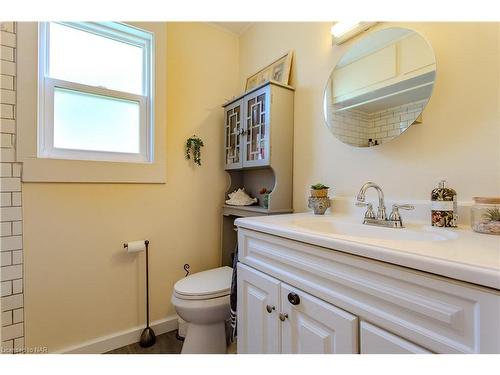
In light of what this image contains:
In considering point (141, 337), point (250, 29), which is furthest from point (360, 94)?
point (141, 337)

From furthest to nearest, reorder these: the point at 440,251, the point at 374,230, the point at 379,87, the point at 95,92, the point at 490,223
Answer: the point at 95,92
the point at 379,87
the point at 374,230
the point at 490,223
the point at 440,251

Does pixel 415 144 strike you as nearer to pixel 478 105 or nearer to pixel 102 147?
pixel 478 105

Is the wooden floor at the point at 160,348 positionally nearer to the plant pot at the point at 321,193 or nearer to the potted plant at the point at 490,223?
the plant pot at the point at 321,193

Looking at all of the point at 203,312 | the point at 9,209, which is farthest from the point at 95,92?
the point at 203,312

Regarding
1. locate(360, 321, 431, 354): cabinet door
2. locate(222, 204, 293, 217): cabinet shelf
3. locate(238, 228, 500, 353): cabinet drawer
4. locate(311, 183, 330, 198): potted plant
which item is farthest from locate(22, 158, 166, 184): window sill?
locate(360, 321, 431, 354): cabinet door

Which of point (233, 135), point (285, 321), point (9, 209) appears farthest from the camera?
point (233, 135)

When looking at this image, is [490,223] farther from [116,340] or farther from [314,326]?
[116,340]

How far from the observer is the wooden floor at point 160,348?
145 cm

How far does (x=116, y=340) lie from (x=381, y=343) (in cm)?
155

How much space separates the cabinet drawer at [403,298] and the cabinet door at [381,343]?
15 mm

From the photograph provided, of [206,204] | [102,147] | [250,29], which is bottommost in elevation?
[206,204]

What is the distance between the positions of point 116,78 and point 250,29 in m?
1.10

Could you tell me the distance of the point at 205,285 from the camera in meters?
1.38

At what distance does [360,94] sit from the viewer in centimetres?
118
